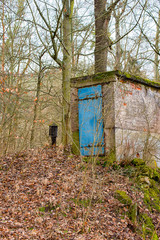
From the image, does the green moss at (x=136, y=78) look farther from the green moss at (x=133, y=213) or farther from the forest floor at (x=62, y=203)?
the green moss at (x=133, y=213)

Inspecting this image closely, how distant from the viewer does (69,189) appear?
223 inches

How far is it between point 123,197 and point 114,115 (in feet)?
7.85

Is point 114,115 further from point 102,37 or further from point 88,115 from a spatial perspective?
point 102,37

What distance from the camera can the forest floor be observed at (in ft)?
14.1

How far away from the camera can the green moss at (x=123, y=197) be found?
5.41 metres

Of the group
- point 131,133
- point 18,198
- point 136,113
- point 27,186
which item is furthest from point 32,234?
point 136,113

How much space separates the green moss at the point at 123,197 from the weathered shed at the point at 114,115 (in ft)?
5.03

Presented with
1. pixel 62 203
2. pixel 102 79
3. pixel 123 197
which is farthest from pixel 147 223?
pixel 102 79

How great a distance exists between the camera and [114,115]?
23.2 ft

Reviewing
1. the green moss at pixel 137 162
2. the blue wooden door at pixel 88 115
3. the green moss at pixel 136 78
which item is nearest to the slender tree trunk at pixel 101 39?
the green moss at pixel 136 78

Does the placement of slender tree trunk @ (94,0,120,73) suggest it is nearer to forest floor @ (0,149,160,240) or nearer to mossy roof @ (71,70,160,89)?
mossy roof @ (71,70,160,89)

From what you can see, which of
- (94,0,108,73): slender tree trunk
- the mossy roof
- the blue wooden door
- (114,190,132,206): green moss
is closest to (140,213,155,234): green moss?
(114,190,132,206): green moss

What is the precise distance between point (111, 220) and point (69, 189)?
46.8 inches

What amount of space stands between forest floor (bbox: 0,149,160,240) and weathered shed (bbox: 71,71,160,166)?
729mm
